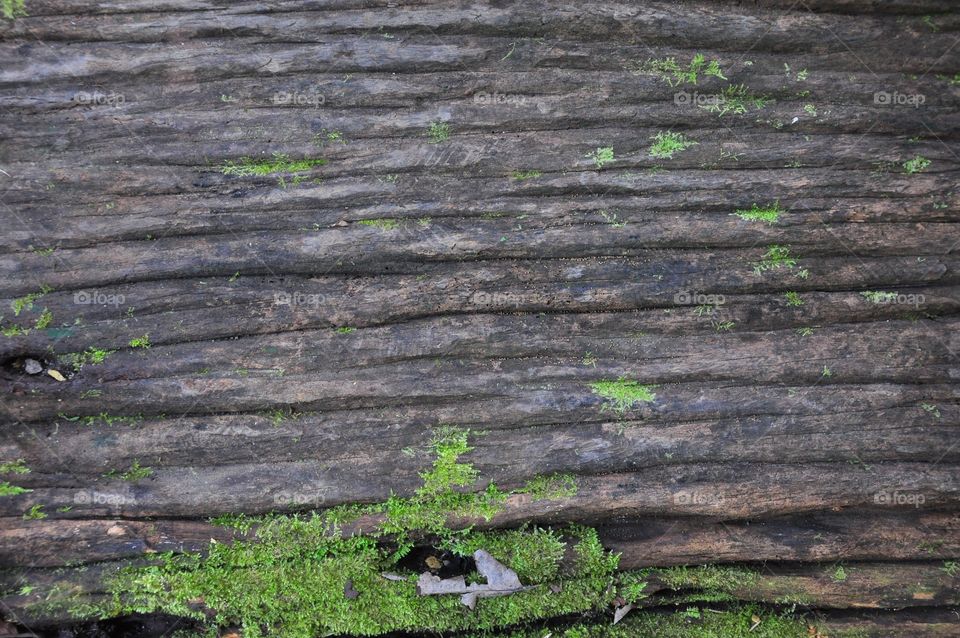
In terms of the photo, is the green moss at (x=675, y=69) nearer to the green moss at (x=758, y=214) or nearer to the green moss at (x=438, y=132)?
the green moss at (x=758, y=214)

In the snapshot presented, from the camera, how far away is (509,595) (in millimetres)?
4035

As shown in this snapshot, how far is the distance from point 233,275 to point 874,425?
169 inches

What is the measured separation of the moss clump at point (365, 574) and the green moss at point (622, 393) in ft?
2.36

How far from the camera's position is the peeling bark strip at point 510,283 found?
4.02 meters

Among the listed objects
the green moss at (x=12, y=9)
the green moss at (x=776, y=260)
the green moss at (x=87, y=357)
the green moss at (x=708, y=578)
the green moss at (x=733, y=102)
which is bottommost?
the green moss at (x=708, y=578)

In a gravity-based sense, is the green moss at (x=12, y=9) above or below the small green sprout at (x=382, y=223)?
above

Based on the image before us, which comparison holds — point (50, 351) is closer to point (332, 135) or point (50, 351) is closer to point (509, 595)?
point (332, 135)

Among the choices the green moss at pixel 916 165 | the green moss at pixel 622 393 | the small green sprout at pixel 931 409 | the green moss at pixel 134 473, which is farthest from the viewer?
the green moss at pixel 916 165

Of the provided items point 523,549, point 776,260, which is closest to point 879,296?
point 776,260

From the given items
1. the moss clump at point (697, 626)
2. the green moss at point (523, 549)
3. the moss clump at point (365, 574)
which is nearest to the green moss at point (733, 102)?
the moss clump at point (365, 574)

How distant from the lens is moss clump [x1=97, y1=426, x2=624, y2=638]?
3.91m

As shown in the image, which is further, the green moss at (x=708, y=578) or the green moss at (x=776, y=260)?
the green moss at (x=776, y=260)

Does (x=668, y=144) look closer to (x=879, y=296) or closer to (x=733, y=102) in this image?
(x=733, y=102)

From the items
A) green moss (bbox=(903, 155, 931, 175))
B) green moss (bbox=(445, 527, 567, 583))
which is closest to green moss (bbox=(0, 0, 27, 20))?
green moss (bbox=(445, 527, 567, 583))
